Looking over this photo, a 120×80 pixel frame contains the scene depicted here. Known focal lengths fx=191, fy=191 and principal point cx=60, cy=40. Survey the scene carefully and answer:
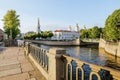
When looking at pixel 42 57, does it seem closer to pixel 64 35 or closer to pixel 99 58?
pixel 99 58

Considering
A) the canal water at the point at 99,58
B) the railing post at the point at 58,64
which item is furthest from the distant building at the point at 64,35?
the railing post at the point at 58,64

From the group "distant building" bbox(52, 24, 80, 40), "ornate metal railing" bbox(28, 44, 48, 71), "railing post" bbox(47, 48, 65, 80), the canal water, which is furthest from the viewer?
"distant building" bbox(52, 24, 80, 40)

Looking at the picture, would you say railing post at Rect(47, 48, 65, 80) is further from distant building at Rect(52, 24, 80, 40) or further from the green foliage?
distant building at Rect(52, 24, 80, 40)

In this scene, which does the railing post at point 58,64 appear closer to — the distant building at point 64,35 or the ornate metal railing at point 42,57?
the ornate metal railing at point 42,57

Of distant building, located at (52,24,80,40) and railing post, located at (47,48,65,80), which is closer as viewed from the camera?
railing post, located at (47,48,65,80)

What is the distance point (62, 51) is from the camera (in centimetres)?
514

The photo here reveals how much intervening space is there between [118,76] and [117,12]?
56.2 meters

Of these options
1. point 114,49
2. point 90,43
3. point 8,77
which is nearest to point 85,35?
point 90,43

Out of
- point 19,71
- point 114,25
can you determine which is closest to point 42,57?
point 19,71

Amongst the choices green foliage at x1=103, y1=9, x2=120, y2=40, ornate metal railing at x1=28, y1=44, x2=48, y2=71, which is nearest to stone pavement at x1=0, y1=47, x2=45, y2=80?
ornate metal railing at x1=28, y1=44, x2=48, y2=71

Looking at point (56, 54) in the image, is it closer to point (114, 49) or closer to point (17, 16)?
point (17, 16)

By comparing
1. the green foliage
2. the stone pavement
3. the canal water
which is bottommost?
the canal water

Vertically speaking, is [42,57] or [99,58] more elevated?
[42,57]

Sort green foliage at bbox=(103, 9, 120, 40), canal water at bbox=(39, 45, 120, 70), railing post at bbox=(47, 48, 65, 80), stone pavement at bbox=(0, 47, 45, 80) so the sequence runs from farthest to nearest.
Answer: green foliage at bbox=(103, 9, 120, 40) < canal water at bbox=(39, 45, 120, 70) < stone pavement at bbox=(0, 47, 45, 80) < railing post at bbox=(47, 48, 65, 80)
